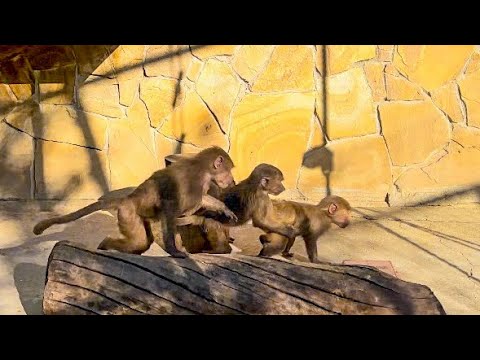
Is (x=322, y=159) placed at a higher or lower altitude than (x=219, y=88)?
lower

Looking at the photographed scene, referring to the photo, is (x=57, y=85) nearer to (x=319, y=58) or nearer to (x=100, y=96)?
(x=100, y=96)

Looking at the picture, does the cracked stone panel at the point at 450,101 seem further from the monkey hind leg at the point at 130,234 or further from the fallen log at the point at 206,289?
the monkey hind leg at the point at 130,234

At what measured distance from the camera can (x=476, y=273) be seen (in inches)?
226

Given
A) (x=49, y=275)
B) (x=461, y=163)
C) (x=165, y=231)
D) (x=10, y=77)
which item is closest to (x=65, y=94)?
(x=10, y=77)

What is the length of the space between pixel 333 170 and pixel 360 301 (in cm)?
303

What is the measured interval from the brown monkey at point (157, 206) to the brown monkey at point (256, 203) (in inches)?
10.3

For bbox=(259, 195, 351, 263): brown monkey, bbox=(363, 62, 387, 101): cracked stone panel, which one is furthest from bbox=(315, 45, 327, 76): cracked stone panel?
bbox=(259, 195, 351, 263): brown monkey

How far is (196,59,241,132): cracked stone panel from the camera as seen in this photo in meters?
7.12

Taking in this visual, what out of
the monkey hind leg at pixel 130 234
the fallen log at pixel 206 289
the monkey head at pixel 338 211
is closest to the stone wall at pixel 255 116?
the monkey head at pixel 338 211

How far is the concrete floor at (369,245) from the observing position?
17.4ft

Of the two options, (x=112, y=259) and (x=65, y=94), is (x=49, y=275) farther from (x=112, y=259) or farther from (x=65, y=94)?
(x=65, y=94)

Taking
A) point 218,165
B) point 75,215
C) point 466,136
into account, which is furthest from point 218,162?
point 466,136

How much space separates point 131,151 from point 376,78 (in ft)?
8.16

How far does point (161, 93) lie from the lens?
281 inches
